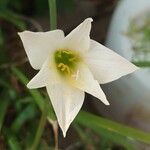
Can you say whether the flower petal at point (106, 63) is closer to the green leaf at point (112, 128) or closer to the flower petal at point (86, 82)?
the flower petal at point (86, 82)

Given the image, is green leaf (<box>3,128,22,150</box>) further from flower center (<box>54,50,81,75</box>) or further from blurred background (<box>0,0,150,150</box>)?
flower center (<box>54,50,81,75</box>)

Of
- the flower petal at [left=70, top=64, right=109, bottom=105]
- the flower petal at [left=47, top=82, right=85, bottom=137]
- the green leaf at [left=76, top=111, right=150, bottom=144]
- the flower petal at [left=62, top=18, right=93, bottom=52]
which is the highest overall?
the flower petal at [left=62, top=18, right=93, bottom=52]

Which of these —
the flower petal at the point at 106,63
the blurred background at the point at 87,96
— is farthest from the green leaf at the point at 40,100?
the flower petal at the point at 106,63

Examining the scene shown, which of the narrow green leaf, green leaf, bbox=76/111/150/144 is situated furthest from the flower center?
the narrow green leaf

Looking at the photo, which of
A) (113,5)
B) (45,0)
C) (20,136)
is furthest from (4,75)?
(113,5)

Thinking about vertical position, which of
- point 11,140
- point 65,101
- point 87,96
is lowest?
point 87,96

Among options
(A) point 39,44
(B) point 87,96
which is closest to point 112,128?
(A) point 39,44

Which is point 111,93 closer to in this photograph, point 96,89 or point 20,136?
point 20,136

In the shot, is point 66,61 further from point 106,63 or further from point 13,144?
point 13,144
